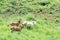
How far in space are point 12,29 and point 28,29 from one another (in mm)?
846

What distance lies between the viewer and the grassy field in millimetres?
9648

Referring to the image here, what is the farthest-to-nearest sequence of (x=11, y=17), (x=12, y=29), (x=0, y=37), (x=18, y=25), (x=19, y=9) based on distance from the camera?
1. (x=19, y=9)
2. (x=11, y=17)
3. (x=18, y=25)
4. (x=12, y=29)
5. (x=0, y=37)

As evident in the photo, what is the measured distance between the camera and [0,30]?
9992mm

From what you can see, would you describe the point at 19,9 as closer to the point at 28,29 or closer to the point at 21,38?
the point at 28,29

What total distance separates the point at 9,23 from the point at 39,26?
46.7 inches

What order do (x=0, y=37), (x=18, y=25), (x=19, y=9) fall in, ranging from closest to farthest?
(x=0, y=37) → (x=18, y=25) → (x=19, y=9)

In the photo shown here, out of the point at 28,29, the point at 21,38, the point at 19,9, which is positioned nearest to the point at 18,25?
the point at 28,29

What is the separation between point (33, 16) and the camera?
11.9 m

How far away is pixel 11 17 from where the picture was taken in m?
12.0

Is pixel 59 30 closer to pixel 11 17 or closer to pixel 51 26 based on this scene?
pixel 51 26

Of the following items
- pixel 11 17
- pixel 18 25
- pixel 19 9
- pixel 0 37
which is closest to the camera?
pixel 0 37

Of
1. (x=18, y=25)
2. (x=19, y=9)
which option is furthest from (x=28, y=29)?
(x=19, y=9)

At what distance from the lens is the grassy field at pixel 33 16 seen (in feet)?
31.7

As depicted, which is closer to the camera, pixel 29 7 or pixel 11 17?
pixel 11 17
